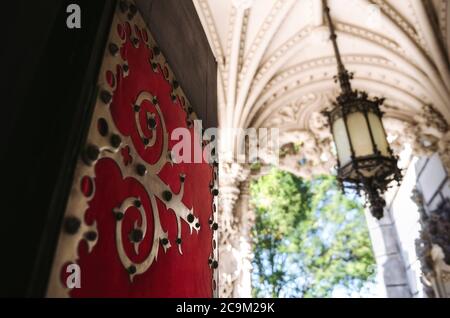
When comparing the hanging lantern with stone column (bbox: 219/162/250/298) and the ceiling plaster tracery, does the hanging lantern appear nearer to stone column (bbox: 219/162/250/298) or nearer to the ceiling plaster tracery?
stone column (bbox: 219/162/250/298)

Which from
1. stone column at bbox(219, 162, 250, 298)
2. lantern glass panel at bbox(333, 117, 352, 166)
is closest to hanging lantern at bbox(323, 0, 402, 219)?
lantern glass panel at bbox(333, 117, 352, 166)

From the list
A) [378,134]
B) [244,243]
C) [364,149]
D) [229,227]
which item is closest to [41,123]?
[364,149]

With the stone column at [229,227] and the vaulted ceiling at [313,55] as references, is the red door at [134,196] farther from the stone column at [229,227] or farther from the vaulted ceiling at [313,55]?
the vaulted ceiling at [313,55]

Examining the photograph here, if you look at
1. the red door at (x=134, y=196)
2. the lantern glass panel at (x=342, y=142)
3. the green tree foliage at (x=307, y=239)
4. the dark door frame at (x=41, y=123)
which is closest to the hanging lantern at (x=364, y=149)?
the lantern glass panel at (x=342, y=142)

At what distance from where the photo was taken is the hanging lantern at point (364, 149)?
2.69m

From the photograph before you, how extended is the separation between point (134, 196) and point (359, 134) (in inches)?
95.0

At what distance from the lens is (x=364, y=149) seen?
9.05 feet

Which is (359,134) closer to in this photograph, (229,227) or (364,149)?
(364,149)

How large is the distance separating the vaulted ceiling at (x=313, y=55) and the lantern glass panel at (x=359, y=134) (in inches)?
91.5

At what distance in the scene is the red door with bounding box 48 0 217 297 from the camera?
653 mm

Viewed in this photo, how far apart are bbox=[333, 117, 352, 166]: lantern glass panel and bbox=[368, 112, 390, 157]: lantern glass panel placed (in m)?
0.22
